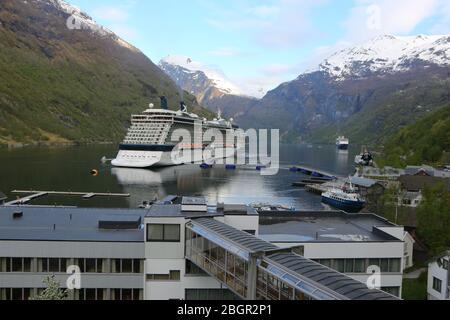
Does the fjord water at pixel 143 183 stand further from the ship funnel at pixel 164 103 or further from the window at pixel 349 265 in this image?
the window at pixel 349 265

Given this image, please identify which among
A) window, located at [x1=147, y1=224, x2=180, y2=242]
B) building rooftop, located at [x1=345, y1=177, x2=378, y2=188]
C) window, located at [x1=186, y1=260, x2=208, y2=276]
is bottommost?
building rooftop, located at [x1=345, y1=177, x2=378, y2=188]

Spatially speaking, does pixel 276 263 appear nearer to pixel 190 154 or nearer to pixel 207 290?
pixel 207 290

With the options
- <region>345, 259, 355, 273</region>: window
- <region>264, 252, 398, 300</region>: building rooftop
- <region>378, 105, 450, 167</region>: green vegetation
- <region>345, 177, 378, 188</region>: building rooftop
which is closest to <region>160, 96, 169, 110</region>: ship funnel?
<region>378, 105, 450, 167</region>: green vegetation

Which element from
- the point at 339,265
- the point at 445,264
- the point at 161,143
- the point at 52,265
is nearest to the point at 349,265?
→ the point at 339,265

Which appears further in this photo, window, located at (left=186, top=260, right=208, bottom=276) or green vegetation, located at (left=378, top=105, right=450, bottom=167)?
green vegetation, located at (left=378, top=105, right=450, bottom=167)

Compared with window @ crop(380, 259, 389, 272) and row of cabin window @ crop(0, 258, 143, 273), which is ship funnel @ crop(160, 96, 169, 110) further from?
window @ crop(380, 259, 389, 272)

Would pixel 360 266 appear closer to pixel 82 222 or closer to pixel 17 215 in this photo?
pixel 82 222

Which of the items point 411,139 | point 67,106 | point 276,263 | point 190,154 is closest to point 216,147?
point 190,154

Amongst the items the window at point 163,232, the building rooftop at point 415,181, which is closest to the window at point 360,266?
the window at point 163,232
